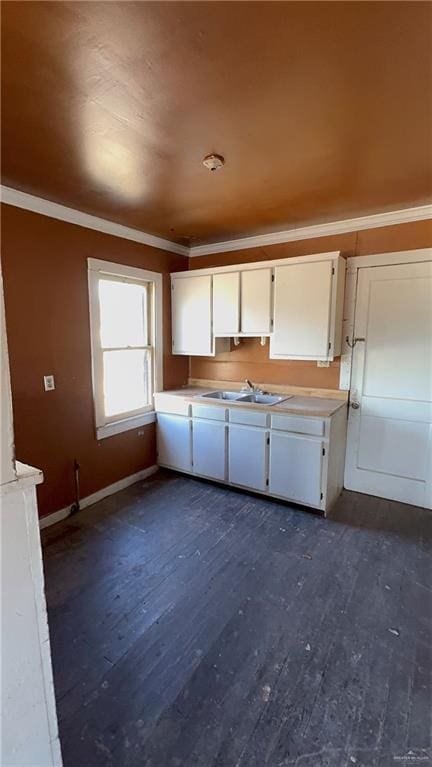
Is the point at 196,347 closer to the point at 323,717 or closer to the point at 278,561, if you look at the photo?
the point at 278,561

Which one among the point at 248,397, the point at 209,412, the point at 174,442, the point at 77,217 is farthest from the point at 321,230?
the point at 174,442

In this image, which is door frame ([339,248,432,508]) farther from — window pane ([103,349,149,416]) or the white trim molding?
window pane ([103,349,149,416])

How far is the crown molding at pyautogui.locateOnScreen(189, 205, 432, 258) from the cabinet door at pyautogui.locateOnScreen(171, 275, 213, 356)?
1.67ft

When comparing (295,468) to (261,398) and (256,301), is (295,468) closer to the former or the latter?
(261,398)

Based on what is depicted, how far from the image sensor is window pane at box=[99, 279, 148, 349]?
3.20 meters

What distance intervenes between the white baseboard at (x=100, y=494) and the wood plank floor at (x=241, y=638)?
0.51 ft

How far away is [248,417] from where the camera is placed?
316 centimetres

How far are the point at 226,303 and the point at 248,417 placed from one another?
113 cm

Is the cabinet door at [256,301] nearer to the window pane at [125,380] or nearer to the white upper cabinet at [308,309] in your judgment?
the white upper cabinet at [308,309]

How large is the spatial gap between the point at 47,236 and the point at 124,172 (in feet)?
2.87

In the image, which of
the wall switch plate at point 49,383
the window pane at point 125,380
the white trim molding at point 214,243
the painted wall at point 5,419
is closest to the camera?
the painted wall at point 5,419

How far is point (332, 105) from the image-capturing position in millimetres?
1530

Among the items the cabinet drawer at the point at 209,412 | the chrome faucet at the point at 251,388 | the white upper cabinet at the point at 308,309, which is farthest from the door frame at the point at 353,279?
the cabinet drawer at the point at 209,412

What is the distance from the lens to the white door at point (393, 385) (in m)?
2.91
